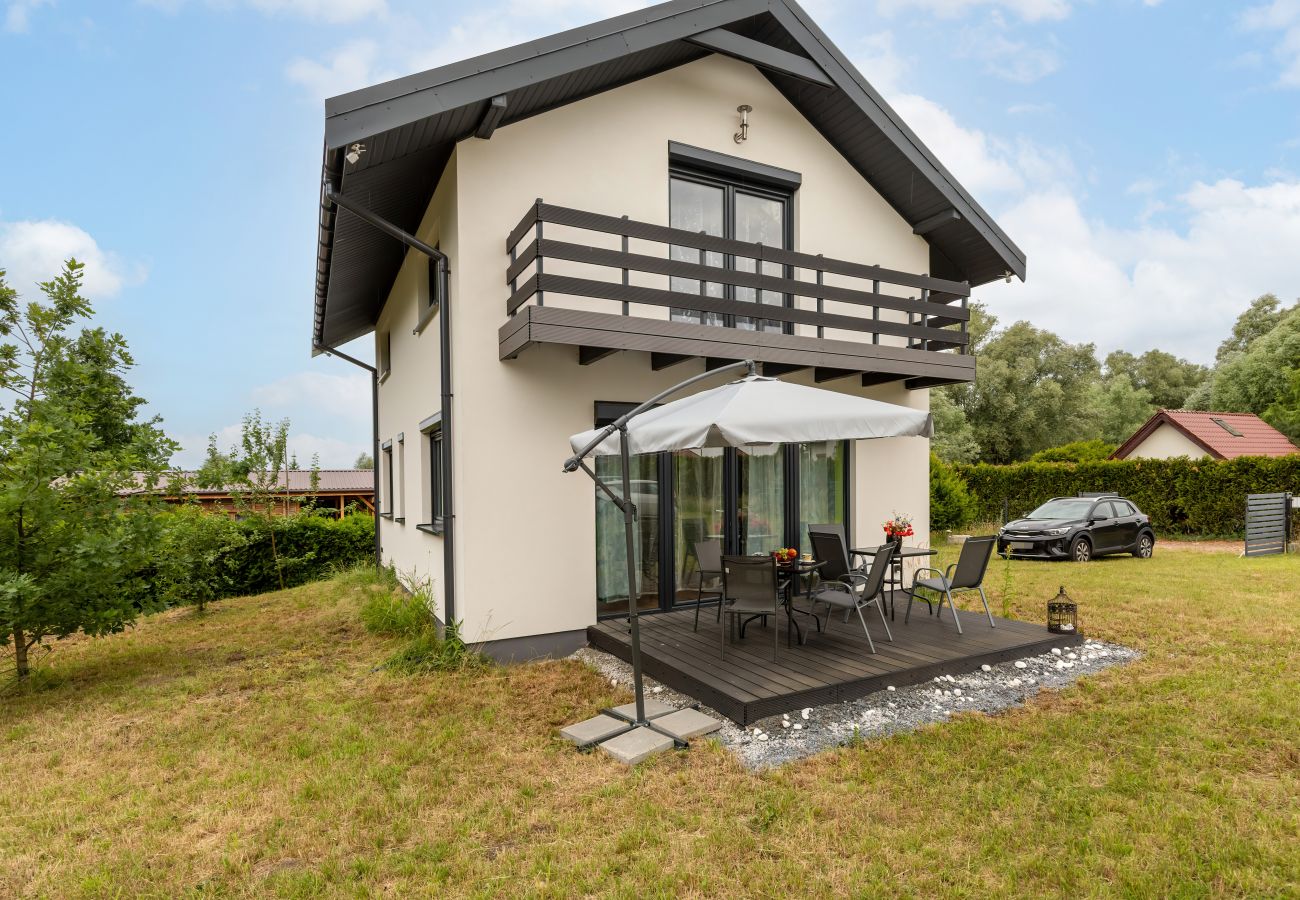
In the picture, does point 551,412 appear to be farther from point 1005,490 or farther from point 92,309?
point 1005,490

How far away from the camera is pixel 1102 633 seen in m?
7.34

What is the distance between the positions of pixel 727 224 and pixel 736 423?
425cm

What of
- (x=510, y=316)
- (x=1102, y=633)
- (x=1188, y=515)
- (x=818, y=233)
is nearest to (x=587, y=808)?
(x=510, y=316)

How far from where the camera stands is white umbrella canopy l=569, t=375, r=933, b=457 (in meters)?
4.77

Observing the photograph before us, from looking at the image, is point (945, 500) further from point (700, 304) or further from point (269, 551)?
point (269, 551)

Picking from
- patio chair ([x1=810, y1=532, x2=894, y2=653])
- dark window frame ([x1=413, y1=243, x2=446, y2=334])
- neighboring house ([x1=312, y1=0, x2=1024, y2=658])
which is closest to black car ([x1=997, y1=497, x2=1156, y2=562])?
neighboring house ([x1=312, y1=0, x2=1024, y2=658])

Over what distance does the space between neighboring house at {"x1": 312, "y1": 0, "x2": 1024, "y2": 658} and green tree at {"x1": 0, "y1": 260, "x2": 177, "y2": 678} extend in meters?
2.91

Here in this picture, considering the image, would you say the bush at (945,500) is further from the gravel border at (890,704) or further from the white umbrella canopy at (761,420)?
the white umbrella canopy at (761,420)

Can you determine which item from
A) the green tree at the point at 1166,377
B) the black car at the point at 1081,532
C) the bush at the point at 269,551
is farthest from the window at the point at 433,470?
the green tree at the point at 1166,377

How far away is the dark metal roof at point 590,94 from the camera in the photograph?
5691 millimetres

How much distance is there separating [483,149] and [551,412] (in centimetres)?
261

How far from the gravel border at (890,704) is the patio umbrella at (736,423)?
2.55ft

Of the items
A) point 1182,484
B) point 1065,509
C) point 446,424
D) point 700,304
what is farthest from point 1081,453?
point 446,424

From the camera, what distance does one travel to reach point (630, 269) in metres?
6.30
